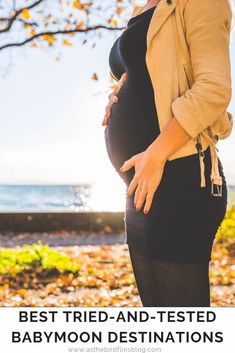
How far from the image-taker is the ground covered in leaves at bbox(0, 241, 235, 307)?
5941 millimetres

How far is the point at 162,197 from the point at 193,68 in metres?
0.39

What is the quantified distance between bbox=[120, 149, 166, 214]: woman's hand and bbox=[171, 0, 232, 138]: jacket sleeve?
128 mm

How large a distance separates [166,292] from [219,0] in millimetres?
883

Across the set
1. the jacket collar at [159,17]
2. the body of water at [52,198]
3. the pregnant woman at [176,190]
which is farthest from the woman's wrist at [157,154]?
the body of water at [52,198]

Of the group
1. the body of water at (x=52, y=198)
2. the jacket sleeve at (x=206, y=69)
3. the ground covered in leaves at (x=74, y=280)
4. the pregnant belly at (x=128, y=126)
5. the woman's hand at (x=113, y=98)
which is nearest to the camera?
the jacket sleeve at (x=206, y=69)

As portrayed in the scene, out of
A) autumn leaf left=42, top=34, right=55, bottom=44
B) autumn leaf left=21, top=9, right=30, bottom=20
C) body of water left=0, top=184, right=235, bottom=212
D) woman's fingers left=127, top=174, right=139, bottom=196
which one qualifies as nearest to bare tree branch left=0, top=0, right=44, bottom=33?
autumn leaf left=21, top=9, right=30, bottom=20

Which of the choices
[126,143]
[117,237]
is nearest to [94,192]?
[117,237]

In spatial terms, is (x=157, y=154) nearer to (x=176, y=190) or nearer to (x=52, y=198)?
(x=176, y=190)

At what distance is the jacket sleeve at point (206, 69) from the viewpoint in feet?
4.69

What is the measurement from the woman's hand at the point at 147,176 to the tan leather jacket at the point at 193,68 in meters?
0.06

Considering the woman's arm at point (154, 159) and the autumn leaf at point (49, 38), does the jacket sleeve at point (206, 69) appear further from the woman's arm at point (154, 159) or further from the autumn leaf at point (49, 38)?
the autumn leaf at point (49, 38)

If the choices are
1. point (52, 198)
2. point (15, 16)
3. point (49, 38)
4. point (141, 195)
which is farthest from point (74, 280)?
point (52, 198)

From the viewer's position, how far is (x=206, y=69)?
1436 millimetres

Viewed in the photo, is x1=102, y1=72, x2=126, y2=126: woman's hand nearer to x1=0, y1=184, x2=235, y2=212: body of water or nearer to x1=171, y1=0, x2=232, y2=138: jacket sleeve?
x1=171, y1=0, x2=232, y2=138: jacket sleeve
